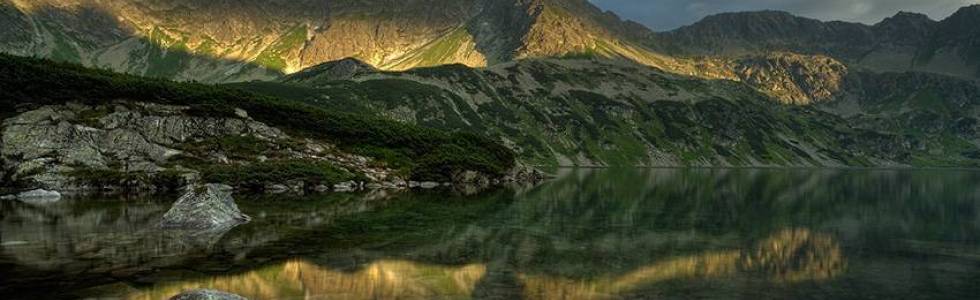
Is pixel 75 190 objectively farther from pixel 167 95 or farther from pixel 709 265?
pixel 709 265

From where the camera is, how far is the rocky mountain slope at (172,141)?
83875 mm

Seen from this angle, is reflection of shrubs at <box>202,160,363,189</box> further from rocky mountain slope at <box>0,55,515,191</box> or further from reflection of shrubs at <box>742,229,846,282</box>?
reflection of shrubs at <box>742,229,846,282</box>

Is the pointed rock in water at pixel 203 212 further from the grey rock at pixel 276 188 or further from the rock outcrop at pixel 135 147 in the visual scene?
the rock outcrop at pixel 135 147

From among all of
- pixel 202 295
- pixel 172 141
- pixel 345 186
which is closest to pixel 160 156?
pixel 172 141

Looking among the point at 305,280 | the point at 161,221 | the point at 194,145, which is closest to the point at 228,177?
the point at 194,145

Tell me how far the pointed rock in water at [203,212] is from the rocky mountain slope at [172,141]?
40.7 metres

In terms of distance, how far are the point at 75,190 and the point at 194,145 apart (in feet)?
64.5

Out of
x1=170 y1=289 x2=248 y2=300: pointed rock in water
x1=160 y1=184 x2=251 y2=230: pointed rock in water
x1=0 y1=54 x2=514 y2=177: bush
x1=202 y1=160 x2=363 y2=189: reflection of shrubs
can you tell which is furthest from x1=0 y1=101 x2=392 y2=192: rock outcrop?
x1=170 y1=289 x2=248 y2=300: pointed rock in water

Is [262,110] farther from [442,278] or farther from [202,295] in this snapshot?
[202,295]

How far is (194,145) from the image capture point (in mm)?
96562

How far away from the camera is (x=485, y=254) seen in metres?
34.8

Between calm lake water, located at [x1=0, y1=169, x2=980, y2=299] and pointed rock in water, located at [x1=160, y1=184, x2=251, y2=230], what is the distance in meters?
1.85

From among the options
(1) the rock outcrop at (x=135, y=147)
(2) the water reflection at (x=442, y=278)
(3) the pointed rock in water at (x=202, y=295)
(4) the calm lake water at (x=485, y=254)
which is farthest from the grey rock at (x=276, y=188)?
(3) the pointed rock in water at (x=202, y=295)

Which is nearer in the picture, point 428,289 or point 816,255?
point 428,289
